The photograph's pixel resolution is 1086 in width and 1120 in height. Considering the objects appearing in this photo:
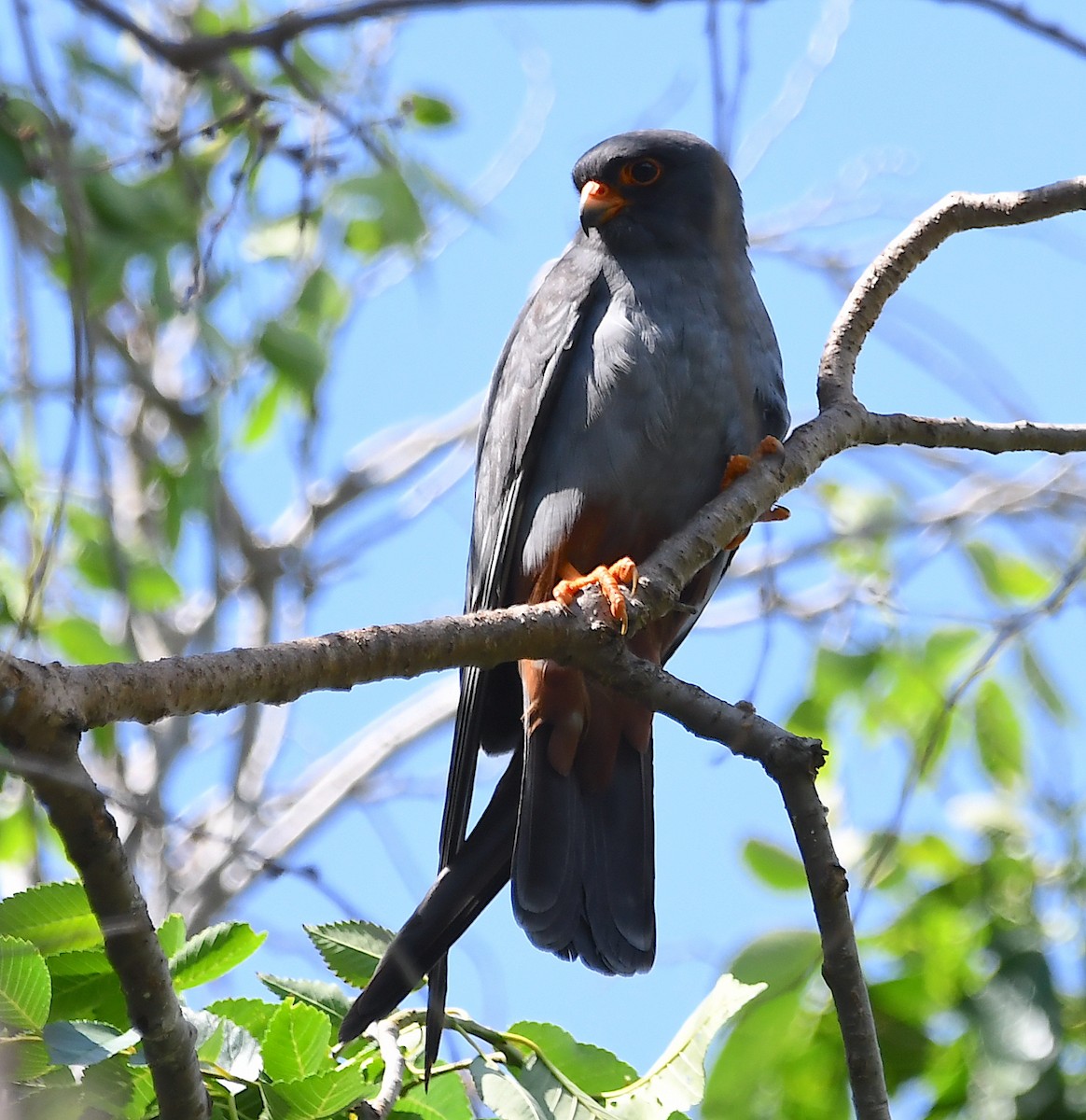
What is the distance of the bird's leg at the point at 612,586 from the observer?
112 inches

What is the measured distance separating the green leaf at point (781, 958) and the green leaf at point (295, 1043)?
119 centimetres

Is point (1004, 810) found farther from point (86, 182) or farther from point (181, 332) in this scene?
point (181, 332)

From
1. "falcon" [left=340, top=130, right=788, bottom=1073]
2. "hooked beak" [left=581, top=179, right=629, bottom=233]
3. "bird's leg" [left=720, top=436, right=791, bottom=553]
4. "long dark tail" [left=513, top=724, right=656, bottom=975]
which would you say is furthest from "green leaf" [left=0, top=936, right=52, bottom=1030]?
"hooked beak" [left=581, top=179, right=629, bottom=233]

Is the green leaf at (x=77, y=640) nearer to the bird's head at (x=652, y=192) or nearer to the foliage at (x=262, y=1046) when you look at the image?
the bird's head at (x=652, y=192)

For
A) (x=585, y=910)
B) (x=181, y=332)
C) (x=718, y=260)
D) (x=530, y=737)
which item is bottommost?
(x=585, y=910)

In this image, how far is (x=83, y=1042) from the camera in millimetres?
2117

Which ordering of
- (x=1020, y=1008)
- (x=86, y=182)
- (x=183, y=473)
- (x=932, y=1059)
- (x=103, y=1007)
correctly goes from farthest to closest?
(x=183, y=473), (x=86, y=182), (x=932, y=1059), (x=1020, y=1008), (x=103, y=1007)

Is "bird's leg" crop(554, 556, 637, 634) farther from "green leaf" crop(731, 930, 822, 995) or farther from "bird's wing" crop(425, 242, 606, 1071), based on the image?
"green leaf" crop(731, 930, 822, 995)

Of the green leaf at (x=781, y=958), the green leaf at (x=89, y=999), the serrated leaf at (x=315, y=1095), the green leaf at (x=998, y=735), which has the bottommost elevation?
the serrated leaf at (x=315, y=1095)

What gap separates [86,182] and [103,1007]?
2643 millimetres

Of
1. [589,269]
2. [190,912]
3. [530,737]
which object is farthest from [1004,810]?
[190,912]

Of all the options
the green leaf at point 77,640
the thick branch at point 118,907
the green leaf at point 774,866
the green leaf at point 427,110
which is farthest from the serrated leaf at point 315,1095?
the green leaf at point 427,110

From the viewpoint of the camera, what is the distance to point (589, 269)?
167 inches

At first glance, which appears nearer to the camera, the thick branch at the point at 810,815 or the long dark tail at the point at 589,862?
the thick branch at the point at 810,815
